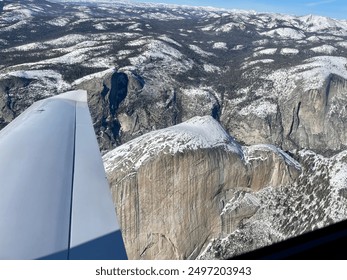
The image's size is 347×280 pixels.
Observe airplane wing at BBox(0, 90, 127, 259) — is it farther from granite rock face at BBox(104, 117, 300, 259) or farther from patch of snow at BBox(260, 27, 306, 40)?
patch of snow at BBox(260, 27, 306, 40)

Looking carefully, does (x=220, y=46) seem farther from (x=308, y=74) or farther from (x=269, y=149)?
(x=269, y=149)

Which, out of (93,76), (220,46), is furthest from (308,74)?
(220,46)

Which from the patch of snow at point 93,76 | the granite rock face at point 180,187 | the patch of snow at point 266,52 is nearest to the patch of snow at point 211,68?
the patch of snow at point 266,52

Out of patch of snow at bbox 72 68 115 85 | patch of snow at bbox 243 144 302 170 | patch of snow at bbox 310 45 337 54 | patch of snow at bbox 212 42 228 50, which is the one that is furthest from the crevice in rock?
patch of snow at bbox 310 45 337 54

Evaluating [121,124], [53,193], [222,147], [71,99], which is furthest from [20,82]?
[53,193]
